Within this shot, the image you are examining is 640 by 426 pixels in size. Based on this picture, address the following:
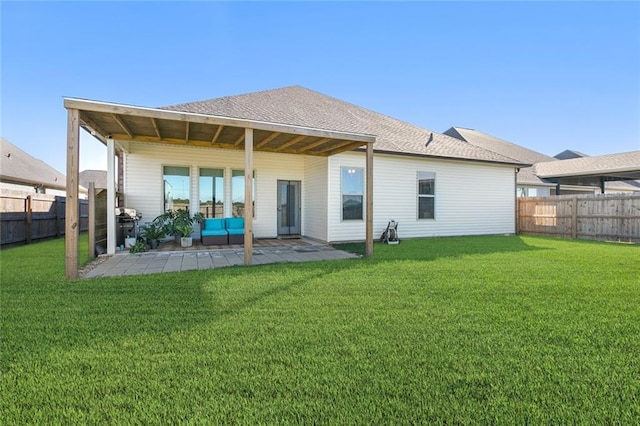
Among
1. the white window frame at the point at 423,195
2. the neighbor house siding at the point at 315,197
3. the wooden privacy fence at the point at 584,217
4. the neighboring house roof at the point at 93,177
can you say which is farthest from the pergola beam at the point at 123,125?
the neighboring house roof at the point at 93,177

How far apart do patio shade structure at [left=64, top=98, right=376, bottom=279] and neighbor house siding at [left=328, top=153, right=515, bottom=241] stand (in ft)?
6.10

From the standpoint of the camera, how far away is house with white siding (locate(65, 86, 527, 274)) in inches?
371

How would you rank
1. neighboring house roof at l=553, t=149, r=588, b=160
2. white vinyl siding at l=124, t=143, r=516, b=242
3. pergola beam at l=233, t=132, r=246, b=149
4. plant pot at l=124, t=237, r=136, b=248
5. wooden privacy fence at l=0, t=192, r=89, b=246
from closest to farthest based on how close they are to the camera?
pergola beam at l=233, t=132, r=246, b=149, plant pot at l=124, t=237, r=136, b=248, wooden privacy fence at l=0, t=192, r=89, b=246, white vinyl siding at l=124, t=143, r=516, b=242, neighboring house roof at l=553, t=149, r=588, b=160

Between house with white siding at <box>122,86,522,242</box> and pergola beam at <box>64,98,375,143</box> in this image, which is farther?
house with white siding at <box>122,86,522,242</box>

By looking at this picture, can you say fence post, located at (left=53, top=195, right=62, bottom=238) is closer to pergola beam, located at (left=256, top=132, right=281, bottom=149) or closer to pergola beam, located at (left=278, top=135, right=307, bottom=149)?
pergola beam, located at (left=256, top=132, right=281, bottom=149)

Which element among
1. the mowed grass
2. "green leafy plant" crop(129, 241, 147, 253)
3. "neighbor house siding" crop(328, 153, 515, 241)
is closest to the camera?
the mowed grass

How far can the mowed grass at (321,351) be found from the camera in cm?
183

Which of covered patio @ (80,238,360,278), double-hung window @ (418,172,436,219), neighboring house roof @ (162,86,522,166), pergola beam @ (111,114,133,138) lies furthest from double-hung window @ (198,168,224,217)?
double-hung window @ (418,172,436,219)

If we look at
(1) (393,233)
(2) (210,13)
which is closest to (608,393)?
(1) (393,233)

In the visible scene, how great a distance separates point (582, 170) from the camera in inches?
626

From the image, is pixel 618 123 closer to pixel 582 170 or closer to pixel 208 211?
pixel 582 170

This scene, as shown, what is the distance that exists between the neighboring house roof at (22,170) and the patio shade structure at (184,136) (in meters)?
8.42

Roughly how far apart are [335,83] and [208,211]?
10.4 meters

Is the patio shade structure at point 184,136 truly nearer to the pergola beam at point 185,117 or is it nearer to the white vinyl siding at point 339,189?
the pergola beam at point 185,117
